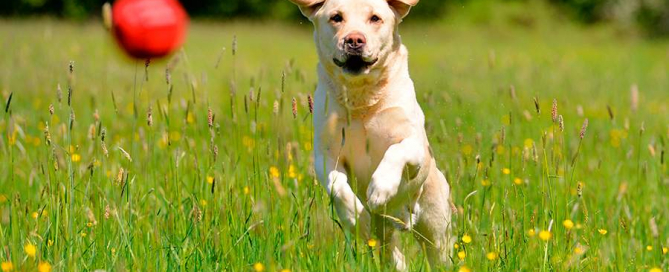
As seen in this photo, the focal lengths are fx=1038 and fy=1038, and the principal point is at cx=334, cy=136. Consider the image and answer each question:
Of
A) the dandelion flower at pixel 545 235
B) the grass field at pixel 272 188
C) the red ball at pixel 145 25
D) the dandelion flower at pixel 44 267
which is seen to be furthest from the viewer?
the red ball at pixel 145 25

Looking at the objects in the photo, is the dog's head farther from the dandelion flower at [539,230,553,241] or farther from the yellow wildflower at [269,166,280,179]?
the dandelion flower at [539,230,553,241]

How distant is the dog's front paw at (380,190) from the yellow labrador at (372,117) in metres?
0.13

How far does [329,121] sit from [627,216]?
5.69ft

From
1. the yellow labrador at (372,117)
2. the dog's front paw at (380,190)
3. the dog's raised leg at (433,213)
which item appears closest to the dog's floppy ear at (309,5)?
the yellow labrador at (372,117)

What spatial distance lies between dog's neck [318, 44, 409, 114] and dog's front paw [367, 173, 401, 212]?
1.90 ft

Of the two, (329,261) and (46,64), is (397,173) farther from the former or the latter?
(46,64)

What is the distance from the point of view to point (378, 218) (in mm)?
4629

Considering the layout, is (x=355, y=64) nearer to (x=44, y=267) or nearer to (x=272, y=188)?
(x=272, y=188)

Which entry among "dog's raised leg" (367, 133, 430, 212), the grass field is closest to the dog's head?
the grass field

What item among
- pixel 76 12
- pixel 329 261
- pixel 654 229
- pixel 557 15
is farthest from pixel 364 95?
pixel 76 12

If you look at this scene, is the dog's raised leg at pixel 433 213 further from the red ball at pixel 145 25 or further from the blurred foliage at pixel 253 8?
the blurred foliage at pixel 253 8

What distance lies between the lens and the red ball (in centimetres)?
842

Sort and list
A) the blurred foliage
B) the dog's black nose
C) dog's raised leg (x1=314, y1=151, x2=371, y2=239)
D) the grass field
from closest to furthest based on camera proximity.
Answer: the grass field, dog's raised leg (x1=314, y1=151, x2=371, y2=239), the dog's black nose, the blurred foliage

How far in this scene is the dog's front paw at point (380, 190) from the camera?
3.96 meters
